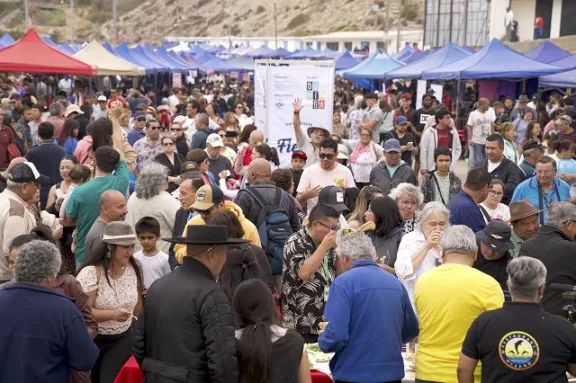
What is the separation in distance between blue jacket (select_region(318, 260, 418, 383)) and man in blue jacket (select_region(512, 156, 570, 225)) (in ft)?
15.1

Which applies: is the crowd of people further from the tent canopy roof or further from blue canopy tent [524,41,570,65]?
blue canopy tent [524,41,570,65]

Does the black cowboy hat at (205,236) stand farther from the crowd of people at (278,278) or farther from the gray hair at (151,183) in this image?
the gray hair at (151,183)

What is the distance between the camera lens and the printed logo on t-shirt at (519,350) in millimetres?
4941

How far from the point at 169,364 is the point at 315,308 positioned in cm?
209

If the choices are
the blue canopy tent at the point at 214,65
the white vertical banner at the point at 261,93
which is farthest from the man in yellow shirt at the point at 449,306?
the blue canopy tent at the point at 214,65

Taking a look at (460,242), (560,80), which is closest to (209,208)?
(460,242)

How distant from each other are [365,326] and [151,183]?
3.55m

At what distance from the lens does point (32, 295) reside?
512 centimetres

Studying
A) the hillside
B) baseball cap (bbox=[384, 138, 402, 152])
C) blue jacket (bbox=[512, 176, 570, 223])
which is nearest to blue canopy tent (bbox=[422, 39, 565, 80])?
baseball cap (bbox=[384, 138, 402, 152])

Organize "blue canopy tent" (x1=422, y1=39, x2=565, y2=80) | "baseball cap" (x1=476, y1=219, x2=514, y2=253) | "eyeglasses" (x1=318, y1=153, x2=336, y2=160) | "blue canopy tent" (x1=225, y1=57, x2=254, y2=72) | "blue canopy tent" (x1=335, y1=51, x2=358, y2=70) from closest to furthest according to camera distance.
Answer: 1. "baseball cap" (x1=476, y1=219, x2=514, y2=253)
2. "eyeglasses" (x1=318, y1=153, x2=336, y2=160)
3. "blue canopy tent" (x1=422, y1=39, x2=565, y2=80)
4. "blue canopy tent" (x1=335, y1=51, x2=358, y2=70)
5. "blue canopy tent" (x1=225, y1=57, x2=254, y2=72)

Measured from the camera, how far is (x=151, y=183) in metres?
8.38

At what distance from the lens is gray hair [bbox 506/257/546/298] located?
502cm

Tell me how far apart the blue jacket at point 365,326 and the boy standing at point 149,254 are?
218cm

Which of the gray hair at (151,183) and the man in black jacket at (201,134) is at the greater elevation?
the gray hair at (151,183)
